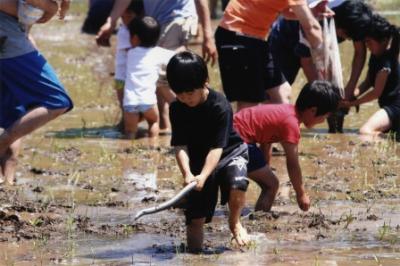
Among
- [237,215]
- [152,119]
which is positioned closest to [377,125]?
[152,119]

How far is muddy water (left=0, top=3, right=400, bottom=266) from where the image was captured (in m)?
5.82

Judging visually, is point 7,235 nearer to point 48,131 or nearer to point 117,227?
point 117,227

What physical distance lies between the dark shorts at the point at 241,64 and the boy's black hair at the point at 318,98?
155 centimetres

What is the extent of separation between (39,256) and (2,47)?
5.97ft

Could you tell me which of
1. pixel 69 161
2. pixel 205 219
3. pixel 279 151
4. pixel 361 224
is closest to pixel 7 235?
pixel 205 219

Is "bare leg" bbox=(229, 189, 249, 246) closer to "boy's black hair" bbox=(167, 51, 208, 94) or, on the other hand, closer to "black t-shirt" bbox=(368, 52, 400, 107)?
"boy's black hair" bbox=(167, 51, 208, 94)

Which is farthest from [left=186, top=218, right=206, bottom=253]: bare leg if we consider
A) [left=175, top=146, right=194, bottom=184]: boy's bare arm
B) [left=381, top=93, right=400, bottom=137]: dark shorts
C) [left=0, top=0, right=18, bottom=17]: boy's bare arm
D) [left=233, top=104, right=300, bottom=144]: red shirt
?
[left=381, top=93, right=400, bottom=137]: dark shorts

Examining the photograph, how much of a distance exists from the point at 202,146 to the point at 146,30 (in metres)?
4.07

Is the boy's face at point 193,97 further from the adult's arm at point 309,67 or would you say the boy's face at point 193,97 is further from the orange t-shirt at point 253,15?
the adult's arm at point 309,67

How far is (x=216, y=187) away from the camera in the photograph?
19.7ft

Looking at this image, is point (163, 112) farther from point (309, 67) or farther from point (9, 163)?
point (9, 163)

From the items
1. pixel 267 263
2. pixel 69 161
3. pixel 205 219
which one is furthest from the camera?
pixel 69 161

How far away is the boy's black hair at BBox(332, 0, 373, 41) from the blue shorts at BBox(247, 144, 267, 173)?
334 centimetres

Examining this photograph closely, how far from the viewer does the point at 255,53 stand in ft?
27.2
